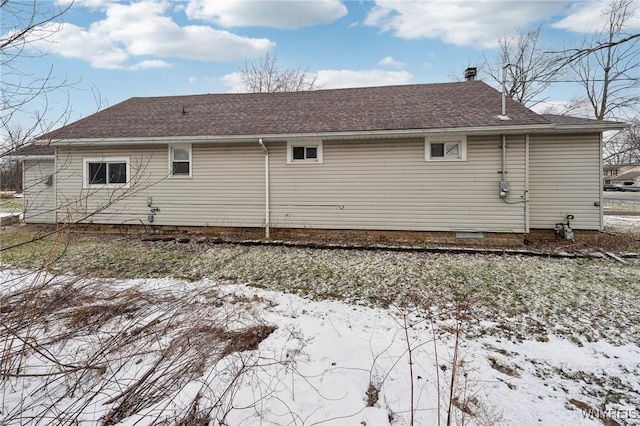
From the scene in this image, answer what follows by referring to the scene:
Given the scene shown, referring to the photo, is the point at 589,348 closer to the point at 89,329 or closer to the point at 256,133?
the point at 89,329

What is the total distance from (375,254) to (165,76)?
12619 millimetres

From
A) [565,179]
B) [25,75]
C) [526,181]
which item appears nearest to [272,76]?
[526,181]

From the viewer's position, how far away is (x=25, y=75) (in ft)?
9.40

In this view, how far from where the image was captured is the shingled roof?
7582mm

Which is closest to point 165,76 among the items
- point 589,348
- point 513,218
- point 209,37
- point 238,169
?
point 209,37

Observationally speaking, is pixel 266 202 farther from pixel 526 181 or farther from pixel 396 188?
pixel 526 181

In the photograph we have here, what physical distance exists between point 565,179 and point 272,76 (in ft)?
67.8

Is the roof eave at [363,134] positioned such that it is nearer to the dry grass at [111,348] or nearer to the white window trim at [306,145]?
the white window trim at [306,145]

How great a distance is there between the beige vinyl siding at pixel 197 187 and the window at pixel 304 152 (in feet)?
2.89

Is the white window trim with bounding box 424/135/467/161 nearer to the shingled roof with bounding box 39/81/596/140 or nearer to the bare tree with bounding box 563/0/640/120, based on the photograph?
the shingled roof with bounding box 39/81/596/140

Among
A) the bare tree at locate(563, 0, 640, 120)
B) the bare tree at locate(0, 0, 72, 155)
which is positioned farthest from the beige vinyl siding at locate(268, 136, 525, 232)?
the bare tree at locate(0, 0, 72, 155)

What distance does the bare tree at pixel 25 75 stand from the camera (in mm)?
2717

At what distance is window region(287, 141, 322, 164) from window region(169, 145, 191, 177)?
3020mm

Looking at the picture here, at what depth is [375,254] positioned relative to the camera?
259 inches
